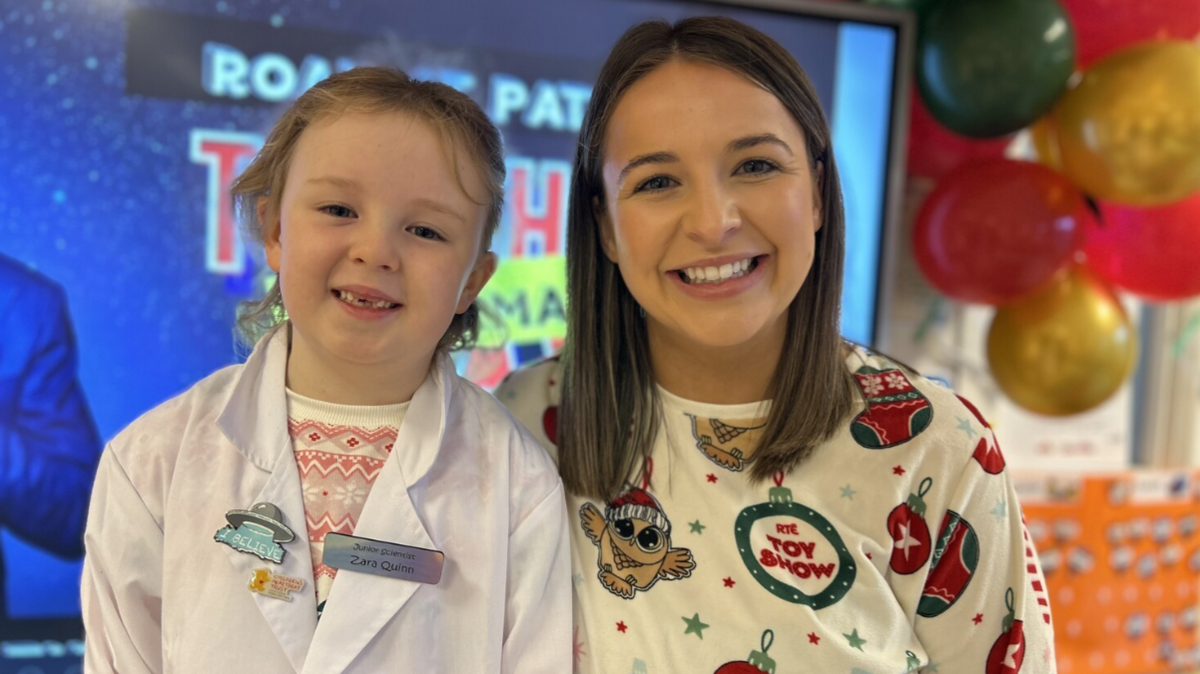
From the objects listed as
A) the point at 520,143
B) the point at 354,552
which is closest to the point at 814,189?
the point at 354,552

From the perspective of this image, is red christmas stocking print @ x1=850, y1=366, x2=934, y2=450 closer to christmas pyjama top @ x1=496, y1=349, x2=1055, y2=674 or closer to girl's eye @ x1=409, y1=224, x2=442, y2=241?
christmas pyjama top @ x1=496, y1=349, x2=1055, y2=674

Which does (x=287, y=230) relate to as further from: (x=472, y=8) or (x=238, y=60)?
(x=472, y=8)

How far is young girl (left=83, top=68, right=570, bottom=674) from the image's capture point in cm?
125

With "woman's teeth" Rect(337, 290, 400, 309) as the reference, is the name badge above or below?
below

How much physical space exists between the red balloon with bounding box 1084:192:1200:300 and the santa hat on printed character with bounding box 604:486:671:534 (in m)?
1.78

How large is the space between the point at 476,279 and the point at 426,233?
0.16 meters

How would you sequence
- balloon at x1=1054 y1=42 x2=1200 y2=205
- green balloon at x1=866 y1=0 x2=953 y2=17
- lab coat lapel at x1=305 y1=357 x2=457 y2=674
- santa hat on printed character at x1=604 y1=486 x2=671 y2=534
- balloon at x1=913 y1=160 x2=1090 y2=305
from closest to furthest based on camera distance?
1. lab coat lapel at x1=305 y1=357 x2=457 y2=674
2. santa hat on printed character at x1=604 y1=486 x2=671 y2=534
3. balloon at x1=1054 y1=42 x2=1200 y2=205
4. balloon at x1=913 y1=160 x2=1090 y2=305
5. green balloon at x1=866 y1=0 x2=953 y2=17

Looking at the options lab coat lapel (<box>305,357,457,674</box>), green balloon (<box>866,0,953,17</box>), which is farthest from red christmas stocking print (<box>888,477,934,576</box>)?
green balloon (<box>866,0,953,17</box>)

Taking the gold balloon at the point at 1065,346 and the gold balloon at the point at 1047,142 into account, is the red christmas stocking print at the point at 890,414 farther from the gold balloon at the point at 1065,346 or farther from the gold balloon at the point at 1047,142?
the gold balloon at the point at 1047,142

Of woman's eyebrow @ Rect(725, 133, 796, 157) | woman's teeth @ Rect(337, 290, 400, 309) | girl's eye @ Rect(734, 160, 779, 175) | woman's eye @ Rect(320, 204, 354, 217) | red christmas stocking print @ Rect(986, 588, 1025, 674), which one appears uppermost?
woman's eyebrow @ Rect(725, 133, 796, 157)

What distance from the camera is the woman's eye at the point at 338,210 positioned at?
4.29 feet

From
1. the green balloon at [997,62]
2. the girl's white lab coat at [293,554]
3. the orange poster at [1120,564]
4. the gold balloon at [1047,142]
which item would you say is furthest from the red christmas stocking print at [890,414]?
the orange poster at [1120,564]

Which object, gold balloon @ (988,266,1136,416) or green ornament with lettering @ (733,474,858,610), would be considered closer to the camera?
green ornament with lettering @ (733,474,858,610)

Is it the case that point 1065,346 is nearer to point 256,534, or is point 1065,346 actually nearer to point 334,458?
point 334,458
